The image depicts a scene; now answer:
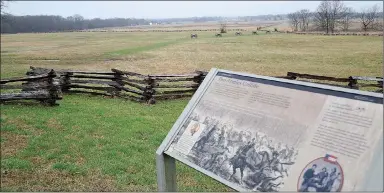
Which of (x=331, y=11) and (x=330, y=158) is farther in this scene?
(x=331, y=11)

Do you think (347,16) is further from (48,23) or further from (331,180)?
(48,23)

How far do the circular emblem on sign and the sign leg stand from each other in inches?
57.5

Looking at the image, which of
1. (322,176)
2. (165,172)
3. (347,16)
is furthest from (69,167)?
(347,16)

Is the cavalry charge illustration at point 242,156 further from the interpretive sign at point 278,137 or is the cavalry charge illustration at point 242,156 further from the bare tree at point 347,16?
the bare tree at point 347,16

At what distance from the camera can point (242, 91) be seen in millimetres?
3656

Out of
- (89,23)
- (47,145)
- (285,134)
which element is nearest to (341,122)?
(285,134)

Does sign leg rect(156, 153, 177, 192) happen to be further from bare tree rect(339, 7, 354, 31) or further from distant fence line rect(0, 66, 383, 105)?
bare tree rect(339, 7, 354, 31)

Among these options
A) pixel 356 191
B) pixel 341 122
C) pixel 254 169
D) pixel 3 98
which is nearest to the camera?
→ pixel 356 191

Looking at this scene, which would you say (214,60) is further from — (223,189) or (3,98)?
(223,189)

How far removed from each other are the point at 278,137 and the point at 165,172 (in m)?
1.29

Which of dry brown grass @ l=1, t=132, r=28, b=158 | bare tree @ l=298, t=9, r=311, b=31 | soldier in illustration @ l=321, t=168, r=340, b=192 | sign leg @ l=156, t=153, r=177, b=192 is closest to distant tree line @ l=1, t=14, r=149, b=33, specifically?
dry brown grass @ l=1, t=132, r=28, b=158

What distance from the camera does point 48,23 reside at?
230ft

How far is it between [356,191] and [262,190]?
69 centimetres

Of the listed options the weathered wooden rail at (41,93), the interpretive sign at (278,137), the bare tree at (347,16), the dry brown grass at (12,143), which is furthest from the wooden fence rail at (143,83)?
the interpretive sign at (278,137)
